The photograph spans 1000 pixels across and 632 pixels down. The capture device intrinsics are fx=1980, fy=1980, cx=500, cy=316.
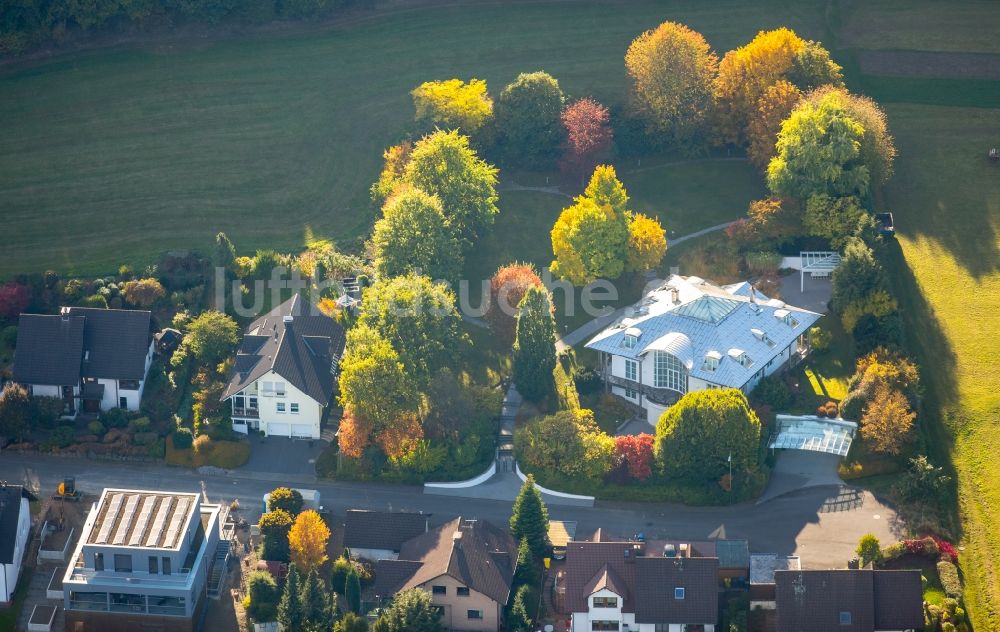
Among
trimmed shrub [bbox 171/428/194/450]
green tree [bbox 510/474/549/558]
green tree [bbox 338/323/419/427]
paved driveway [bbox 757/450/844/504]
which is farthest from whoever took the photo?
trimmed shrub [bbox 171/428/194/450]

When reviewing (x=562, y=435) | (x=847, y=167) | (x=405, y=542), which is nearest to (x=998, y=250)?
(x=847, y=167)

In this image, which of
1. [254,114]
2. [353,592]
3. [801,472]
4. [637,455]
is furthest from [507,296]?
[254,114]

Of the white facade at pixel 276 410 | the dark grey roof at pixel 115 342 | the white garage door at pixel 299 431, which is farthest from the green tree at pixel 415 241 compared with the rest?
the dark grey roof at pixel 115 342

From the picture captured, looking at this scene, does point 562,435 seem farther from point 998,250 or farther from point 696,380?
point 998,250

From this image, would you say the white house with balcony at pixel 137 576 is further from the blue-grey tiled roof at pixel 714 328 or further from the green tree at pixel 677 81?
the green tree at pixel 677 81

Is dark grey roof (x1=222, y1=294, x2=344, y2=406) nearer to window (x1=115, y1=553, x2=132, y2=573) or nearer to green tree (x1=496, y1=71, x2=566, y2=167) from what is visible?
window (x1=115, y1=553, x2=132, y2=573)

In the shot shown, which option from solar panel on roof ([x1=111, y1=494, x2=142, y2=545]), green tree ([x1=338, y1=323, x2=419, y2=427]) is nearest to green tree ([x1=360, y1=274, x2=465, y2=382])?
green tree ([x1=338, y1=323, x2=419, y2=427])

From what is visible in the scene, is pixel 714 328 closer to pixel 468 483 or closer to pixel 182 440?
pixel 468 483
